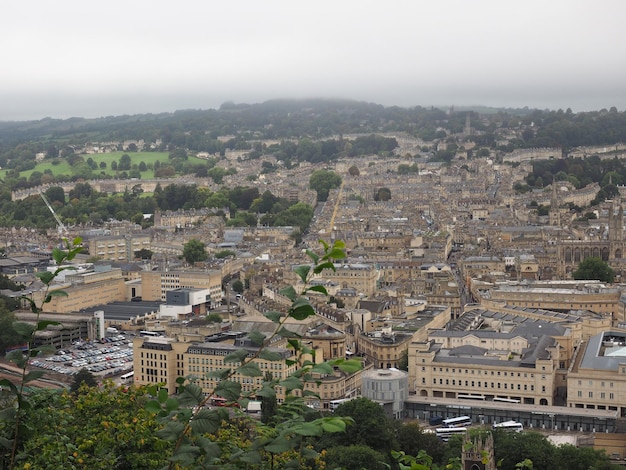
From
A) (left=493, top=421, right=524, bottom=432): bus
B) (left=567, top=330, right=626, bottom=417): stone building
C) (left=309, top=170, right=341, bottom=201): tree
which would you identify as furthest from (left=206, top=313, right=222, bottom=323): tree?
(left=309, top=170, right=341, bottom=201): tree

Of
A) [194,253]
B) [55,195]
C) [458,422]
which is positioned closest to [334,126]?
[55,195]

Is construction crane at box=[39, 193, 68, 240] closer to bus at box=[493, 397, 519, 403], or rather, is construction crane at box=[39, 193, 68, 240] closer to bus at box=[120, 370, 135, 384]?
bus at box=[120, 370, 135, 384]

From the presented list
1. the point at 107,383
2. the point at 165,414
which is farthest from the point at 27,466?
the point at 107,383

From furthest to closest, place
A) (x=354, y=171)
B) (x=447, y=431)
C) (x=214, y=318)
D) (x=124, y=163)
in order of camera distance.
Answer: (x=124, y=163)
(x=354, y=171)
(x=214, y=318)
(x=447, y=431)

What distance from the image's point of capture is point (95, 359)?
93.2ft

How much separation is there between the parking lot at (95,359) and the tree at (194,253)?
1437cm

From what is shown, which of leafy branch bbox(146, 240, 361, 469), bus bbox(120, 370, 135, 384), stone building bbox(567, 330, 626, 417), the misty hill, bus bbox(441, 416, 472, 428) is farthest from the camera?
the misty hill

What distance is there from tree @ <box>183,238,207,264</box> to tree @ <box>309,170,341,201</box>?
26949 millimetres

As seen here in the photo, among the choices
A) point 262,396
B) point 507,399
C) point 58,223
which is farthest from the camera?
point 58,223

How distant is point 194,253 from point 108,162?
60.7m

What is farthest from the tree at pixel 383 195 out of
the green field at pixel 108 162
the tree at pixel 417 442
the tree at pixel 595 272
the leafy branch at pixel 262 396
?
the leafy branch at pixel 262 396

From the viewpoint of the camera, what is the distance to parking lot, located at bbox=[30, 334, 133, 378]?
26744 mm

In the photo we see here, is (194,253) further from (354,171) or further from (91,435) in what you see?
(354,171)

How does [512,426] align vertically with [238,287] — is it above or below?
above
